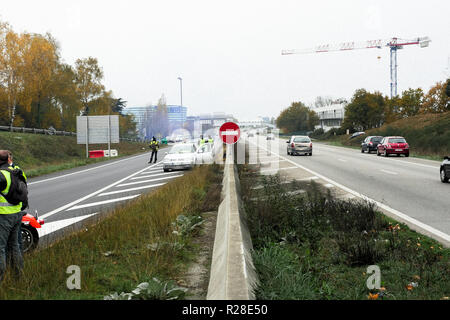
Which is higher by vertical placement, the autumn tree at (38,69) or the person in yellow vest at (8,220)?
the autumn tree at (38,69)

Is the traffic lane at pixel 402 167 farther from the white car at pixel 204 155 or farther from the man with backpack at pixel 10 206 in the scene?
the man with backpack at pixel 10 206

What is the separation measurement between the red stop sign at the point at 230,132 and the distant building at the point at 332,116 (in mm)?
126707

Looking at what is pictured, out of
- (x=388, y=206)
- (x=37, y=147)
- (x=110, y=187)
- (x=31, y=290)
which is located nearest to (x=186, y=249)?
(x=31, y=290)

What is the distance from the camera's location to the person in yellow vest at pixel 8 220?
5.34m

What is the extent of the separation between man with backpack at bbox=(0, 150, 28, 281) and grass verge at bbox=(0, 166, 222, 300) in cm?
23

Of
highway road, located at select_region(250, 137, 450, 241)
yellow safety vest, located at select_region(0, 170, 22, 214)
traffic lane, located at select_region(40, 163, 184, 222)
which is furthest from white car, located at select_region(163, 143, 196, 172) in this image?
yellow safety vest, located at select_region(0, 170, 22, 214)

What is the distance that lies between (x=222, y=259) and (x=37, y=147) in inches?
1666

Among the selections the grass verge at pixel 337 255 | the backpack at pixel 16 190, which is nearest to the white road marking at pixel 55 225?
the backpack at pixel 16 190

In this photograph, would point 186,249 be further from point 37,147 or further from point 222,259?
point 37,147

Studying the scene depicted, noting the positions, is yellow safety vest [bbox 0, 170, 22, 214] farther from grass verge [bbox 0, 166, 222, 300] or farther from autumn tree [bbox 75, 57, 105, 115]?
autumn tree [bbox 75, 57, 105, 115]

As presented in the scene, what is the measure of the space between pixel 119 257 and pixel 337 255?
9.15 ft

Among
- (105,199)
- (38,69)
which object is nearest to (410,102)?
(38,69)

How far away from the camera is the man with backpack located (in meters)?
5.36

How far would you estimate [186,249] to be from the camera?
640 centimetres
